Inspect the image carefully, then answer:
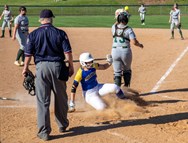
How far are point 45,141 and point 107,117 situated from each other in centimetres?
170

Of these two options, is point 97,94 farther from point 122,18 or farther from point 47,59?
point 122,18

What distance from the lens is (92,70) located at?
8023 millimetres

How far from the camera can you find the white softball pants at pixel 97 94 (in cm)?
804

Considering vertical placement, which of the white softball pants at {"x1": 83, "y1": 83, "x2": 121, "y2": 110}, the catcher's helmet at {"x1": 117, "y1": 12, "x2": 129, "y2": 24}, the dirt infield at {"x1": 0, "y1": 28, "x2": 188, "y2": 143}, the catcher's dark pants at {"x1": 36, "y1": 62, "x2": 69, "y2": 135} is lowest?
the dirt infield at {"x1": 0, "y1": 28, "x2": 188, "y2": 143}

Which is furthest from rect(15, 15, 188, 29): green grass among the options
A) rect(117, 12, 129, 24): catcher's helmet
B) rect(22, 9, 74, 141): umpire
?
rect(22, 9, 74, 141): umpire

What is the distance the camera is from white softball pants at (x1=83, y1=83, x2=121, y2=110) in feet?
26.4

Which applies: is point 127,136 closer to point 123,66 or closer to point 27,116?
point 27,116

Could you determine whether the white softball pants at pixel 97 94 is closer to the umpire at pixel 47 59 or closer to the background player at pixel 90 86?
the background player at pixel 90 86

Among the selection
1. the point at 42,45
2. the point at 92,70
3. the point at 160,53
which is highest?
the point at 42,45

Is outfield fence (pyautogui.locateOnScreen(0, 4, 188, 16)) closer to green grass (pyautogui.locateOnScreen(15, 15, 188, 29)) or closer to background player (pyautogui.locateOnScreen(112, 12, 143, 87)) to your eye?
green grass (pyautogui.locateOnScreen(15, 15, 188, 29))

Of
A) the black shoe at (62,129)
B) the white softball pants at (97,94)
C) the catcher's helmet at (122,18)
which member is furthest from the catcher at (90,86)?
the catcher's helmet at (122,18)

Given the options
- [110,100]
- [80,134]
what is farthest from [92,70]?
[80,134]

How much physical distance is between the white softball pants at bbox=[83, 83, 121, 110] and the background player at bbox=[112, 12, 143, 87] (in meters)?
1.26

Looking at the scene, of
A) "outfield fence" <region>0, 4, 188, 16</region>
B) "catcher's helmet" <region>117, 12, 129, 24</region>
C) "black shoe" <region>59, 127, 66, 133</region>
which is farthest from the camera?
"outfield fence" <region>0, 4, 188, 16</region>
